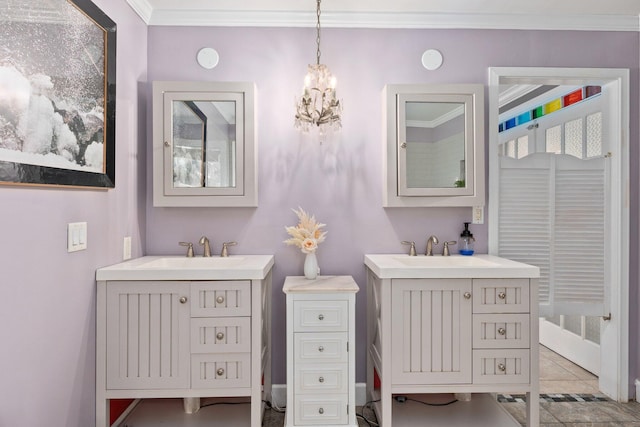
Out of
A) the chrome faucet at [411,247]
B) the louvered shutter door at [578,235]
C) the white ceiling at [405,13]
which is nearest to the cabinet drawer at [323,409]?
the chrome faucet at [411,247]

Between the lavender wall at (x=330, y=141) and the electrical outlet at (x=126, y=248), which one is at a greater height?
the lavender wall at (x=330, y=141)

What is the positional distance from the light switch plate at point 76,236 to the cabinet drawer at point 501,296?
5.85 feet

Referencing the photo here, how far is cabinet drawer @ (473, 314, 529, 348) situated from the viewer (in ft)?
6.45

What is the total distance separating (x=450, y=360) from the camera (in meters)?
1.97

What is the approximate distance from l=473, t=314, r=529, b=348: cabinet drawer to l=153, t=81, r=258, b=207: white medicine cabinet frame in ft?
4.42

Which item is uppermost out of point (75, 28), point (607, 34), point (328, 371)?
point (607, 34)

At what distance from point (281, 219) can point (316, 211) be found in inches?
8.5

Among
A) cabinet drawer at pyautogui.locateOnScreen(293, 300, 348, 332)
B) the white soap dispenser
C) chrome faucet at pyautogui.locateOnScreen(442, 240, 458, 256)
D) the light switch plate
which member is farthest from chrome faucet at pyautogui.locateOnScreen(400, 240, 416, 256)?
the light switch plate

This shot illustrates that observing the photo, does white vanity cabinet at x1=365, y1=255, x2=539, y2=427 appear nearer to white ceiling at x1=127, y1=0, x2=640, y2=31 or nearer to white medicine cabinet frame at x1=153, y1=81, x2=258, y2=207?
white medicine cabinet frame at x1=153, y1=81, x2=258, y2=207

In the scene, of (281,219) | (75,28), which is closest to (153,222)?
(281,219)

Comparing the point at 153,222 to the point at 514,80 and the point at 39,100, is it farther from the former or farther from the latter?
the point at 514,80

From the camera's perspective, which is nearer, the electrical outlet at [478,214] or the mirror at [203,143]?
the mirror at [203,143]

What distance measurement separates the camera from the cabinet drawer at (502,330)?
1965 millimetres

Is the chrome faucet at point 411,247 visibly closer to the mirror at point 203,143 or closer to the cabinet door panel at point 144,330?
the mirror at point 203,143
